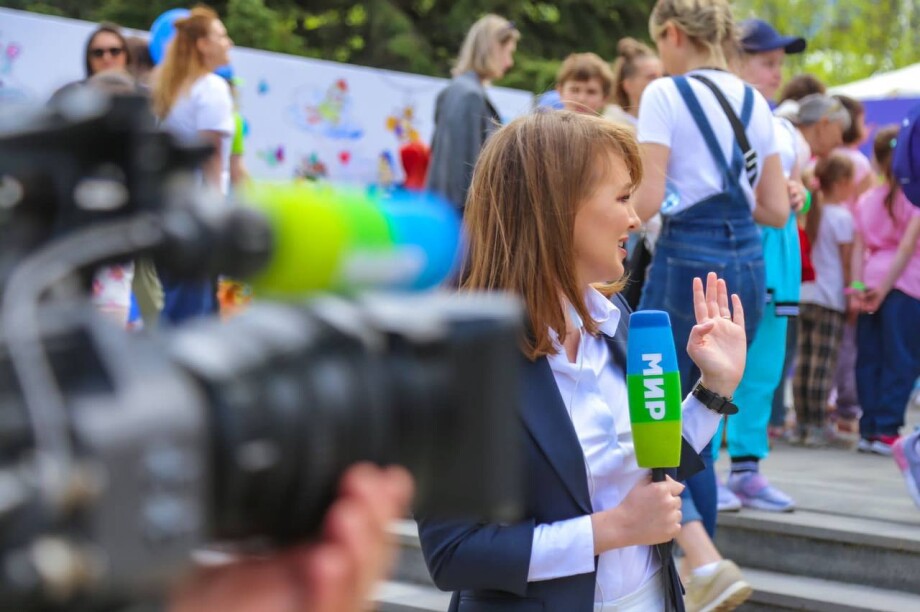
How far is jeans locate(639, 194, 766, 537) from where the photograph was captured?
443cm

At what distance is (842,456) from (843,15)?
2643 cm

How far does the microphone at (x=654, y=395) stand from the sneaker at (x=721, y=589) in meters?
1.82

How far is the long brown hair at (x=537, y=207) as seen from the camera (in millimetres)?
2561

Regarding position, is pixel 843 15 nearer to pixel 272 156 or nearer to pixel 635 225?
pixel 272 156

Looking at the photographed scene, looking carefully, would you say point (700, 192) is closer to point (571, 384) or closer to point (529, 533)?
point (571, 384)

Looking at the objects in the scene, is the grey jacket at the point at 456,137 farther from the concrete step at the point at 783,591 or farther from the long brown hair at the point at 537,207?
the long brown hair at the point at 537,207

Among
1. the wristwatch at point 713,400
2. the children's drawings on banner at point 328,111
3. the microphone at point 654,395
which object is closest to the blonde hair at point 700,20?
the wristwatch at point 713,400

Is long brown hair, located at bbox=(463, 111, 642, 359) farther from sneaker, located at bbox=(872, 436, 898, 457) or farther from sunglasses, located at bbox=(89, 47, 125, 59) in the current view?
sneaker, located at bbox=(872, 436, 898, 457)

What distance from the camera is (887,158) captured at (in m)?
7.40

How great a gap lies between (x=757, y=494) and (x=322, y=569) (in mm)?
4376

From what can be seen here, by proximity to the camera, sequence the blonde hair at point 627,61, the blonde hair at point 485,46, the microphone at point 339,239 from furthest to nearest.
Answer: the blonde hair at point 485,46 → the blonde hair at point 627,61 → the microphone at point 339,239

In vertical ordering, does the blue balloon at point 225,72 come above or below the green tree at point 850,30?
below

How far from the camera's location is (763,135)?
4617 mm

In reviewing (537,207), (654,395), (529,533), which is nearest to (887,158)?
(537,207)
